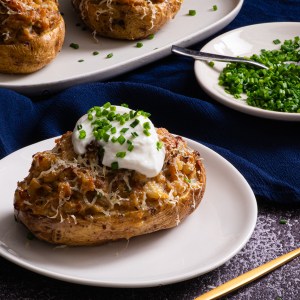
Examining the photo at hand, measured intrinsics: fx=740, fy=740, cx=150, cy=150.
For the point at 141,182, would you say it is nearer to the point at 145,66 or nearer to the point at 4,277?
the point at 4,277

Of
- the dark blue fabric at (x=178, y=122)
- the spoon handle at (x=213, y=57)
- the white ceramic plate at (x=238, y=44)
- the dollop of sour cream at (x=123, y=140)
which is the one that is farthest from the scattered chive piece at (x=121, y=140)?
the spoon handle at (x=213, y=57)

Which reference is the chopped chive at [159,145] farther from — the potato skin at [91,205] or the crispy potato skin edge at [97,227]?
the crispy potato skin edge at [97,227]

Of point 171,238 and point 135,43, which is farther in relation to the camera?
point 135,43

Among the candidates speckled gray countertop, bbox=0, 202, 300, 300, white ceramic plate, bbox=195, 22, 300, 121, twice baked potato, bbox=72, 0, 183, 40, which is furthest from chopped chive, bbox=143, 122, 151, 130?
twice baked potato, bbox=72, 0, 183, 40

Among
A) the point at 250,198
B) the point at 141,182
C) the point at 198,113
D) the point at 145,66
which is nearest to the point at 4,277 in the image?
the point at 141,182

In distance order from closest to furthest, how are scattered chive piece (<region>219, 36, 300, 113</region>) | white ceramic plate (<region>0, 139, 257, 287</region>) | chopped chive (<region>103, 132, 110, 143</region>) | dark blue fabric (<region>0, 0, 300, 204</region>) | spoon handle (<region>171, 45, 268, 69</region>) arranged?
1. white ceramic plate (<region>0, 139, 257, 287</region>)
2. chopped chive (<region>103, 132, 110, 143</region>)
3. dark blue fabric (<region>0, 0, 300, 204</region>)
4. scattered chive piece (<region>219, 36, 300, 113</region>)
5. spoon handle (<region>171, 45, 268, 69</region>)

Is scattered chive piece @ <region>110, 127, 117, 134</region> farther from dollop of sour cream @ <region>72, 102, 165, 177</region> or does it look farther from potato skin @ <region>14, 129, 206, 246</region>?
potato skin @ <region>14, 129, 206, 246</region>

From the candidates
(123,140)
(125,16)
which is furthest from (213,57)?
(123,140)
